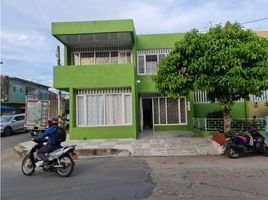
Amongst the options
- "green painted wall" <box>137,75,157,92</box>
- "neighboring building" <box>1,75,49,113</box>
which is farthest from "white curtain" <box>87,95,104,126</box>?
"neighboring building" <box>1,75,49,113</box>

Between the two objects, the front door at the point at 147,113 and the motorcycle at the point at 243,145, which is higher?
the front door at the point at 147,113

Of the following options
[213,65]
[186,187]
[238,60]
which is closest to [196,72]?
[213,65]

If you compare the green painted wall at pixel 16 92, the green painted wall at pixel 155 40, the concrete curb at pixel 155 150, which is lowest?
the concrete curb at pixel 155 150

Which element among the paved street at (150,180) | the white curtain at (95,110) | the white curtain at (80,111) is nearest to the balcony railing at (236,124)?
the paved street at (150,180)

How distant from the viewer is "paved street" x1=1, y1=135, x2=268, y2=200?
17.9ft

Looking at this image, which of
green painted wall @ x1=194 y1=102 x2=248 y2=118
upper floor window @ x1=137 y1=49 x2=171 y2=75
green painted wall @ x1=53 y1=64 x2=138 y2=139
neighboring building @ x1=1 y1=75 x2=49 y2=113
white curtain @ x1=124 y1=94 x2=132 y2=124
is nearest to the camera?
green painted wall @ x1=53 y1=64 x2=138 y2=139

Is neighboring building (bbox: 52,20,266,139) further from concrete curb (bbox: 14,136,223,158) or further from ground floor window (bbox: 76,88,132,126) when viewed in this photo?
concrete curb (bbox: 14,136,223,158)

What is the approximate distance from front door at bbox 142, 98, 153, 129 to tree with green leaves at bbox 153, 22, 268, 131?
23.6 ft

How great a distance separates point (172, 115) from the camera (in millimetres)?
17922

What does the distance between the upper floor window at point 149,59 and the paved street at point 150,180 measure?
8.71m

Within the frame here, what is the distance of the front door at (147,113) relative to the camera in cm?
1880

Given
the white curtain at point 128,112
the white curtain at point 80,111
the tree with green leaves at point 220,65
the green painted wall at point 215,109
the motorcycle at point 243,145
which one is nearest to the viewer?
the motorcycle at point 243,145

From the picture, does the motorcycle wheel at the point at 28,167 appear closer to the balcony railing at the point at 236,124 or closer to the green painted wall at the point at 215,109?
the balcony railing at the point at 236,124

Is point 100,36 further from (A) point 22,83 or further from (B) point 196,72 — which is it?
(A) point 22,83
